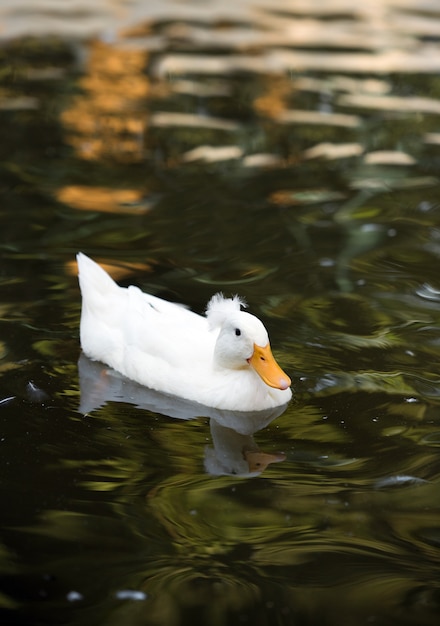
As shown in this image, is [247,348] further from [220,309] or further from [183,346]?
[183,346]

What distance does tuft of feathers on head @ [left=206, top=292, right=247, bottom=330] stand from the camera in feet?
23.7

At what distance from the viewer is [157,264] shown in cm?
928

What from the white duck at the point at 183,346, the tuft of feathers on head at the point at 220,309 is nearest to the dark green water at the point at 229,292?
the white duck at the point at 183,346

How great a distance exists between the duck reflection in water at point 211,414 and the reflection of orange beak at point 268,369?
309 mm

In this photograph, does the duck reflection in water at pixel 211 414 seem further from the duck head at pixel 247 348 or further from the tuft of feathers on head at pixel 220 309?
the tuft of feathers on head at pixel 220 309

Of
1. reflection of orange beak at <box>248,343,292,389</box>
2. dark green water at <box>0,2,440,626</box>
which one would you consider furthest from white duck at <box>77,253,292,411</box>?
dark green water at <box>0,2,440,626</box>

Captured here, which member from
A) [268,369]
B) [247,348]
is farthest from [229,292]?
[268,369]

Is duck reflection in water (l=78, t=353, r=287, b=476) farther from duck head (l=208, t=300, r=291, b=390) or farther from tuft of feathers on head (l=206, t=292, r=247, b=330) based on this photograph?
tuft of feathers on head (l=206, t=292, r=247, b=330)

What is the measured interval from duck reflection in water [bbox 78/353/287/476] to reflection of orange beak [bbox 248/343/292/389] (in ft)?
1.01

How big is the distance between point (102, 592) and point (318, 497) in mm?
1382

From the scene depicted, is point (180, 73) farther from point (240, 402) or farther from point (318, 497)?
point (318, 497)

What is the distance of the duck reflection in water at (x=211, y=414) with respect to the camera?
653 cm

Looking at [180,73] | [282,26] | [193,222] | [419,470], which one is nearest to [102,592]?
[419,470]

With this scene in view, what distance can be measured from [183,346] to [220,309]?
14.5 inches
